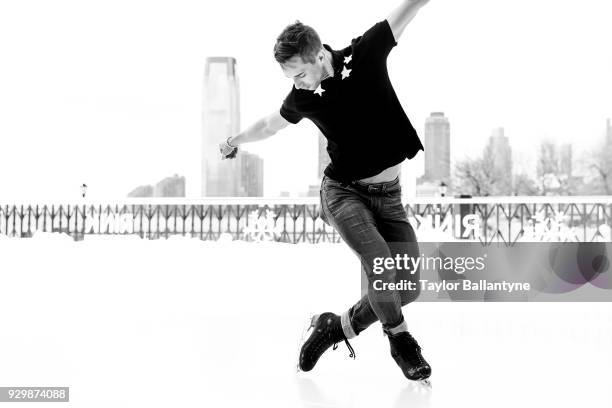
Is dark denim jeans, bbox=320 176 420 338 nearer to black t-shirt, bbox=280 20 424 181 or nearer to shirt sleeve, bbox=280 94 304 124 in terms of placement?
black t-shirt, bbox=280 20 424 181

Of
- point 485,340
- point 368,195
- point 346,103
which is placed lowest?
point 485,340

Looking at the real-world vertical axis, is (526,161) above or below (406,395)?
above

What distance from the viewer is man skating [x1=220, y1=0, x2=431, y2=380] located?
60.7 inches

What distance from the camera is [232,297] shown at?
362 centimetres

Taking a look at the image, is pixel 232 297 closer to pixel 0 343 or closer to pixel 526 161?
pixel 0 343

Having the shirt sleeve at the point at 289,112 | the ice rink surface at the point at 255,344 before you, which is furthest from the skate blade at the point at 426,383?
the shirt sleeve at the point at 289,112

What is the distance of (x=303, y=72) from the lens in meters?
1.52

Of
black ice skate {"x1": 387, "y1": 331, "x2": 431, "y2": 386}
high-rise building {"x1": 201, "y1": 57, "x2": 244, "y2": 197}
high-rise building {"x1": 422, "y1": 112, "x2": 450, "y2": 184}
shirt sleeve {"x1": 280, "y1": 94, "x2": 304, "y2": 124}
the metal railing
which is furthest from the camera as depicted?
high-rise building {"x1": 422, "y1": 112, "x2": 450, "y2": 184}

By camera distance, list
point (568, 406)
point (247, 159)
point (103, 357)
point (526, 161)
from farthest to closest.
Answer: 1. point (526, 161)
2. point (247, 159)
3. point (103, 357)
4. point (568, 406)

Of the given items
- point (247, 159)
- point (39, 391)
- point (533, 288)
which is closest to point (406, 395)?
point (39, 391)

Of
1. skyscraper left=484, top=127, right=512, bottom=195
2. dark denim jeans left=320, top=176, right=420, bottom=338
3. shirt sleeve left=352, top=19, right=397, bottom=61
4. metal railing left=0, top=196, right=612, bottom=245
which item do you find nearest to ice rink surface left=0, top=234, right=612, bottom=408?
dark denim jeans left=320, top=176, right=420, bottom=338

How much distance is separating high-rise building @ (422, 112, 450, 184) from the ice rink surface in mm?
4700

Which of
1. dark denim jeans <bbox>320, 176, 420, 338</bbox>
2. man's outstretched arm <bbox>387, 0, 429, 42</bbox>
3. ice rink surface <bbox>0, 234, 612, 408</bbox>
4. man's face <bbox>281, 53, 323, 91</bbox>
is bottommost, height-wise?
ice rink surface <bbox>0, 234, 612, 408</bbox>

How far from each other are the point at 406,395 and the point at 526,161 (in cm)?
1306
